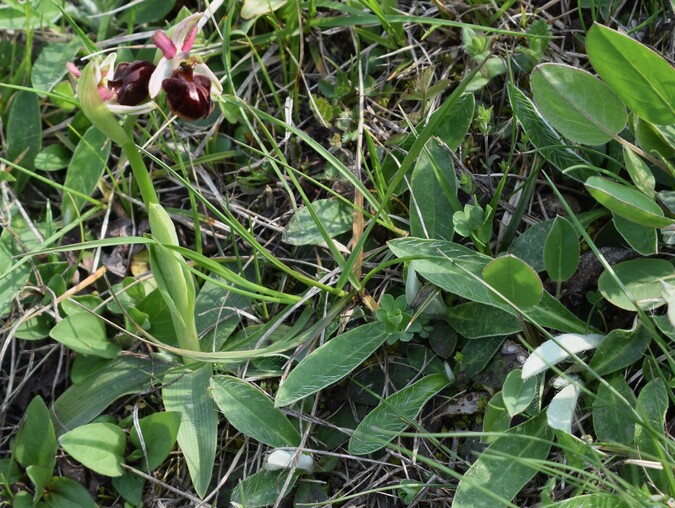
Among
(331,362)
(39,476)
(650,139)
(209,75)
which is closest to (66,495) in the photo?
(39,476)

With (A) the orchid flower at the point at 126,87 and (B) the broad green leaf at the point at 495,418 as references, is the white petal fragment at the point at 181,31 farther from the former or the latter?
(B) the broad green leaf at the point at 495,418

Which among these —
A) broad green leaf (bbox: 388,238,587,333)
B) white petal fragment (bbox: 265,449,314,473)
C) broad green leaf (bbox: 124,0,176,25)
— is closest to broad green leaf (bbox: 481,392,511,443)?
broad green leaf (bbox: 388,238,587,333)

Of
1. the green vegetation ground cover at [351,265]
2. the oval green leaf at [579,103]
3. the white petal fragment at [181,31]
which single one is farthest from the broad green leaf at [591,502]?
the white petal fragment at [181,31]

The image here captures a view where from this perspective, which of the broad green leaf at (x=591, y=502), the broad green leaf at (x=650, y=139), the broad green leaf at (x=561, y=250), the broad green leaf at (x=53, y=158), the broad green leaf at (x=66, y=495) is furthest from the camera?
the broad green leaf at (x=53, y=158)

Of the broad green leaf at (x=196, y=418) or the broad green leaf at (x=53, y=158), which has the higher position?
the broad green leaf at (x=53, y=158)

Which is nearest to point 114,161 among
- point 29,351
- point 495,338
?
point 29,351

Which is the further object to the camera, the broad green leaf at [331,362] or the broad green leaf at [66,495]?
the broad green leaf at [66,495]

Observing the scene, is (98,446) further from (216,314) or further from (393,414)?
(393,414)

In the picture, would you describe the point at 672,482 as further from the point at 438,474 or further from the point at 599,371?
the point at 438,474
